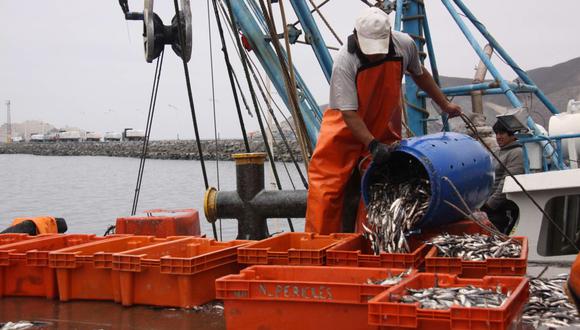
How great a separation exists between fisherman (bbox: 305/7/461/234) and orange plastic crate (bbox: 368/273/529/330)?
166 cm

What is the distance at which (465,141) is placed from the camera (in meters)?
5.51

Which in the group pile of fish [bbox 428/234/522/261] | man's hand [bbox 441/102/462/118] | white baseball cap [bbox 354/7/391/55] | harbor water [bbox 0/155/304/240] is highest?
white baseball cap [bbox 354/7/391/55]

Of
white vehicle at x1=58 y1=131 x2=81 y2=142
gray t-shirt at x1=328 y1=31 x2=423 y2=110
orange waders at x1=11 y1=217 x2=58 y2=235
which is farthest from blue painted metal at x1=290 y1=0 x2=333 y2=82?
white vehicle at x1=58 y1=131 x2=81 y2=142

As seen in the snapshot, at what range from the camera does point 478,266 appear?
4223 mm

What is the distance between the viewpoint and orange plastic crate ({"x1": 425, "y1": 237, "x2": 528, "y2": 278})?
4.12 meters

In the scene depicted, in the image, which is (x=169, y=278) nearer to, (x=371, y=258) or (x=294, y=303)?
(x=294, y=303)

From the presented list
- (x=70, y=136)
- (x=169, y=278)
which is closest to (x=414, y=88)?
(x=169, y=278)

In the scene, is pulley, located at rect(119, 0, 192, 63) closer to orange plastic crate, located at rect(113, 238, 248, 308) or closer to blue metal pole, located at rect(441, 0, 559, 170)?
orange plastic crate, located at rect(113, 238, 248, 308)

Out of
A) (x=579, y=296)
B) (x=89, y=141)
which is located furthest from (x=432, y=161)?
(x=89, y=141)

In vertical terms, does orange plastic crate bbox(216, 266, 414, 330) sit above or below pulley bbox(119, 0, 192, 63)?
below

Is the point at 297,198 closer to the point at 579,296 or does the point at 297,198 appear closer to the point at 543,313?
the point at 543,313

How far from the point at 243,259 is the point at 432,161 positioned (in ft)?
4.99

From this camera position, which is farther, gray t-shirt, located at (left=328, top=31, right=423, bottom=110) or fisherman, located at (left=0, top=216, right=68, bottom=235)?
fisherman, located at (left=0, top=216, right=68, bottom=235)

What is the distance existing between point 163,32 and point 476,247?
4.02 meters
